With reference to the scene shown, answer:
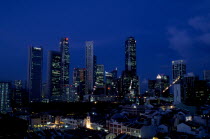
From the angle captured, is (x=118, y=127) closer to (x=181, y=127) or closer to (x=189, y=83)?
(x=181, y=127)

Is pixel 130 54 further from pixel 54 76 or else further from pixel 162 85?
pixel 54 76

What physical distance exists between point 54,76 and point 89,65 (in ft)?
112

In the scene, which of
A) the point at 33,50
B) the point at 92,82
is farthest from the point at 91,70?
the point at 33,50

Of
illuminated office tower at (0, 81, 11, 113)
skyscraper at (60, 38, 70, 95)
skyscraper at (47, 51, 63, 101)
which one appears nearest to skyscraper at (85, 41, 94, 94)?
skyscraper at (60, 38, 70, 95)

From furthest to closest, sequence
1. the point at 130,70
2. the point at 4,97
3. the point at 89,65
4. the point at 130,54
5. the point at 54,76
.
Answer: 1. the point at 89,65
2. the point at 130,54
3. the point at 130,70
4. the point at 54,76
5. the point at 4,97

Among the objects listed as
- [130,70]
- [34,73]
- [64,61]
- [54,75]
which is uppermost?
[64,61]

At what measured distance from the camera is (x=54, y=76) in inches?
4938

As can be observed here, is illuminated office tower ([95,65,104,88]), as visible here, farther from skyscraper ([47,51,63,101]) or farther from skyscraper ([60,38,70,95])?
skyscraper ([47,51,63,101])

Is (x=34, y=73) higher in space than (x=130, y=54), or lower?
lower

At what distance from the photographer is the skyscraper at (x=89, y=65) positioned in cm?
13925

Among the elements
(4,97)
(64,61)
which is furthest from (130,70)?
(4,97)

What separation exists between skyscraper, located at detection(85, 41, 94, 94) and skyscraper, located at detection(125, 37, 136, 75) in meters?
25.9

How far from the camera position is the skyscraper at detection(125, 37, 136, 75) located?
14075cm

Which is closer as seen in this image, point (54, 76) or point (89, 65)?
point (54, 76)
